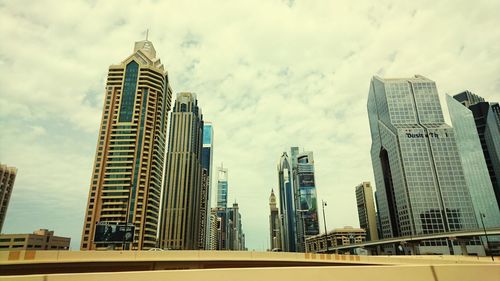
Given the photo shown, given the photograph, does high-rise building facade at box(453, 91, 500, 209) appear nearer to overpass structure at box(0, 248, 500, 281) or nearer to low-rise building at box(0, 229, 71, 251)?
overpass structure at box(0, 248, 500, 281)

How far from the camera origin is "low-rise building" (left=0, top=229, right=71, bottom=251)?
118 m

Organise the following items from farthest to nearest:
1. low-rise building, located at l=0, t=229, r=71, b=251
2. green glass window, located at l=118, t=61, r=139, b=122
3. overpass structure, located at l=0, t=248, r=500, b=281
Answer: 1. green glass window, located at l=118, t=61, r=139, b=122
2. low-rise building, located at l=0, t=229, r=71, b=251
3. overpass structure, located at l=0, t=248, r=500, b=281

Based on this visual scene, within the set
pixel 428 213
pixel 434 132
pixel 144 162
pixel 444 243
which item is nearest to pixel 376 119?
pixel 434 132

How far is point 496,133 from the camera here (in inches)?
7131

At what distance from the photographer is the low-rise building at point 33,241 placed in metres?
118

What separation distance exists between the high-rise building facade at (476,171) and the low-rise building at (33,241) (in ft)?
767

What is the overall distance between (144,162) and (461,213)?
14719 centimetres

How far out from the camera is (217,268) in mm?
6770

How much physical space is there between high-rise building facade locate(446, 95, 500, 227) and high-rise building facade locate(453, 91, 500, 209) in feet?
27.4

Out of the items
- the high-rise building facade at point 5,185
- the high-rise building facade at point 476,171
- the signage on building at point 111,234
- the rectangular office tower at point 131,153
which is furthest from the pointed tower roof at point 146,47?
the high-rise building facade at point 476,171

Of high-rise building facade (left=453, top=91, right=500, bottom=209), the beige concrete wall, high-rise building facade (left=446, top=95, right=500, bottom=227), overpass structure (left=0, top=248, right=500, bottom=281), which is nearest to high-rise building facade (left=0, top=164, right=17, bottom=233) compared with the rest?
overpass structure (left=0, top=248, right=500, bottom=281)

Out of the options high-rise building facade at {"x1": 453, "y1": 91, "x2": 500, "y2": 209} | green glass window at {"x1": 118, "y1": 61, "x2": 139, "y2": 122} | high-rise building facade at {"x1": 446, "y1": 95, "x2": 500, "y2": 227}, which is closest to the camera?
green glass window at {"x1": 118, "y1": 61, "x2": 139, "y2": 122}

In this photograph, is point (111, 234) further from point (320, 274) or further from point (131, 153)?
point (320, 274)

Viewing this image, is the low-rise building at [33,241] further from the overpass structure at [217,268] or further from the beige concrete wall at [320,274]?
the beige concrete wall at [320,274]
